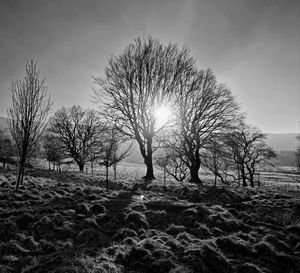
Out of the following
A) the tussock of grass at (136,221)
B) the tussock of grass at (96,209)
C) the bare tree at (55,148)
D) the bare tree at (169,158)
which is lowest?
the tussock of grass at (136,221)

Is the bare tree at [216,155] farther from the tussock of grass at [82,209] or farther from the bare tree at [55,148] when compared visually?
the bare tree at [55,148]

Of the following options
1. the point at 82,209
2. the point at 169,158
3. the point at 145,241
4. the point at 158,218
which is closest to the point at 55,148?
the point at 169,158

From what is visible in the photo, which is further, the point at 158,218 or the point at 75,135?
the point at 75,135

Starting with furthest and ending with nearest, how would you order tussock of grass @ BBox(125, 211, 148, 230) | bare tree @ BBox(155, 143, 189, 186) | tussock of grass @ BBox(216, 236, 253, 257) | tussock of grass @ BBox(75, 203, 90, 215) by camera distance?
bare tree @ BBox(155, 143, 189, 186) → tussock of grass @ BBox(75, 203, 90, 215) → tussock of grass @ BBox(125, 211, 148, 230) → tussock of grass @ BBox(216, 236, 253, 257)

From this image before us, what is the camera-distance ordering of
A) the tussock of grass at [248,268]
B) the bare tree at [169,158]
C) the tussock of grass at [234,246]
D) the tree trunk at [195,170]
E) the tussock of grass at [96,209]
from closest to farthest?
1. the tussock of grass at [248,268]
2. the tussock of grass at [234,246]
3. the tussock of grass at [96,209]
4. the tree trunk at [195,170]
5. the bare tree at [169,158]

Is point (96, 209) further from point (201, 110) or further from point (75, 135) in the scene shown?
point (75, 135)

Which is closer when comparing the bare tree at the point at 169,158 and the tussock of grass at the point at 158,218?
the tussock of grass at the point at 158,218

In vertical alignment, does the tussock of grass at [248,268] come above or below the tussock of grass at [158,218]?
below

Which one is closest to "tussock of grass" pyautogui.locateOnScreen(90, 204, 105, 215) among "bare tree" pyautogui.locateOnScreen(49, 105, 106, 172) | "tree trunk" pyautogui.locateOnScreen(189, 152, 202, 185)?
"tree trunk" pyautogui.locateOnScreen(189, 152, 202, 185)

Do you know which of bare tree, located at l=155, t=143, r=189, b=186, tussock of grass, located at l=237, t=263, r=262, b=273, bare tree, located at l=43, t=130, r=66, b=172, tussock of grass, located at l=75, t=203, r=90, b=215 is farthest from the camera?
bare tree, located at l=43, t=130, r=66, b=172

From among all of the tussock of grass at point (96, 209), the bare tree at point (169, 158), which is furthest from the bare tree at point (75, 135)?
the tussock of grass at point (96, 209)

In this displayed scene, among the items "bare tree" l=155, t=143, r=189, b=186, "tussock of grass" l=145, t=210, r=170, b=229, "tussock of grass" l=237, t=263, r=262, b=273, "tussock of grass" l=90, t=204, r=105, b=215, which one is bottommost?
"tussock of grass" l=237, t=263, r=262, b=273

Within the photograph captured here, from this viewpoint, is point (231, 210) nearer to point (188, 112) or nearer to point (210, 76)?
point (188, 112)

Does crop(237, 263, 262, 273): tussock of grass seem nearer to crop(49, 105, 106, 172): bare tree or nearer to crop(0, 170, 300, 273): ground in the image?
crop(0, 170, 300, 273): ground
